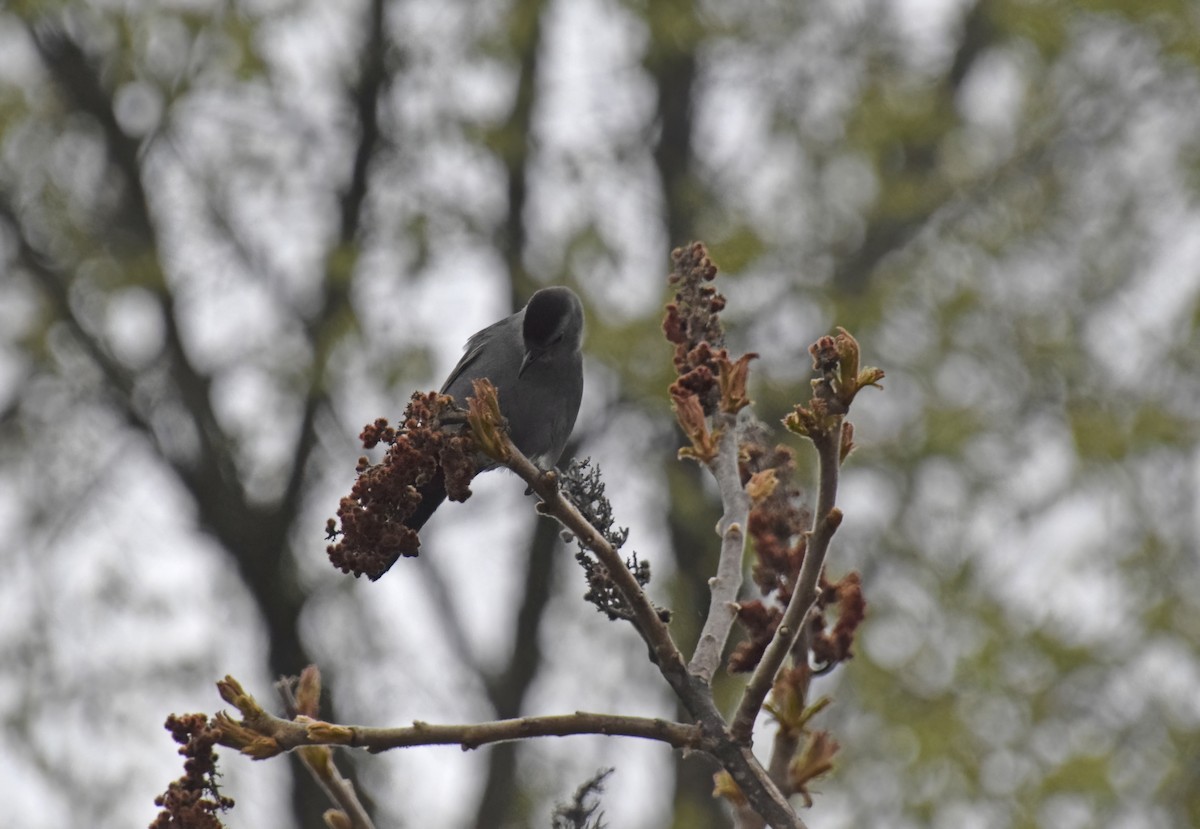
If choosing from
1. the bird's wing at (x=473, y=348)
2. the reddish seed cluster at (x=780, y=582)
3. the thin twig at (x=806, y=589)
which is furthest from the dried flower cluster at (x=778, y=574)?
the bird's wing at (x=473, y=348)

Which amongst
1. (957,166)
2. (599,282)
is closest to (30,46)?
(599,282)

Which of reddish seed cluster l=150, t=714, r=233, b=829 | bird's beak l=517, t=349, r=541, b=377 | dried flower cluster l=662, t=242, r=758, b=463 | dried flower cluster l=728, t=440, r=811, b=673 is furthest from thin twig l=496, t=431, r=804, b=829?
bird's beak l=517, t=349, r=541, b=377

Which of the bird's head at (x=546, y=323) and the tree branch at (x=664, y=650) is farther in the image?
the bird's head at (x=546, y=323)

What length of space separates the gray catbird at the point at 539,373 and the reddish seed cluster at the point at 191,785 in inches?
105

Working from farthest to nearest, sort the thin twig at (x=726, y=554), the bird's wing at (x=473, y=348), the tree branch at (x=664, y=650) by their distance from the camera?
the bird's wing at (x=473, y=348)
the thin twig at (x=726, y=554)
the tree branch at (x=664, y=650)

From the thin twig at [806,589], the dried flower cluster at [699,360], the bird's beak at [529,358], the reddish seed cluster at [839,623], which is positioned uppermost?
the bird's beak at [529,358]

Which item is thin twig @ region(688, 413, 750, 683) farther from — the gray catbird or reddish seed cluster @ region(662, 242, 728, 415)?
the gray catbird

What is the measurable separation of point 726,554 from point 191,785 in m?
1.04

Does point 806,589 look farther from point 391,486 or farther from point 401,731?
point 391,486

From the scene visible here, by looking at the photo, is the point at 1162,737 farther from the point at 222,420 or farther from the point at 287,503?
the point at 222,420

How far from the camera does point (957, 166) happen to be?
11.0 meters

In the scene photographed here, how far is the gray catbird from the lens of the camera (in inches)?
197

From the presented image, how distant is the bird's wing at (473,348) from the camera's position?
561 centimetres

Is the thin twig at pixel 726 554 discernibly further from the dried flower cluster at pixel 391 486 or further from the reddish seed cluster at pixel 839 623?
the dried flower cluster at pixel 391 486
